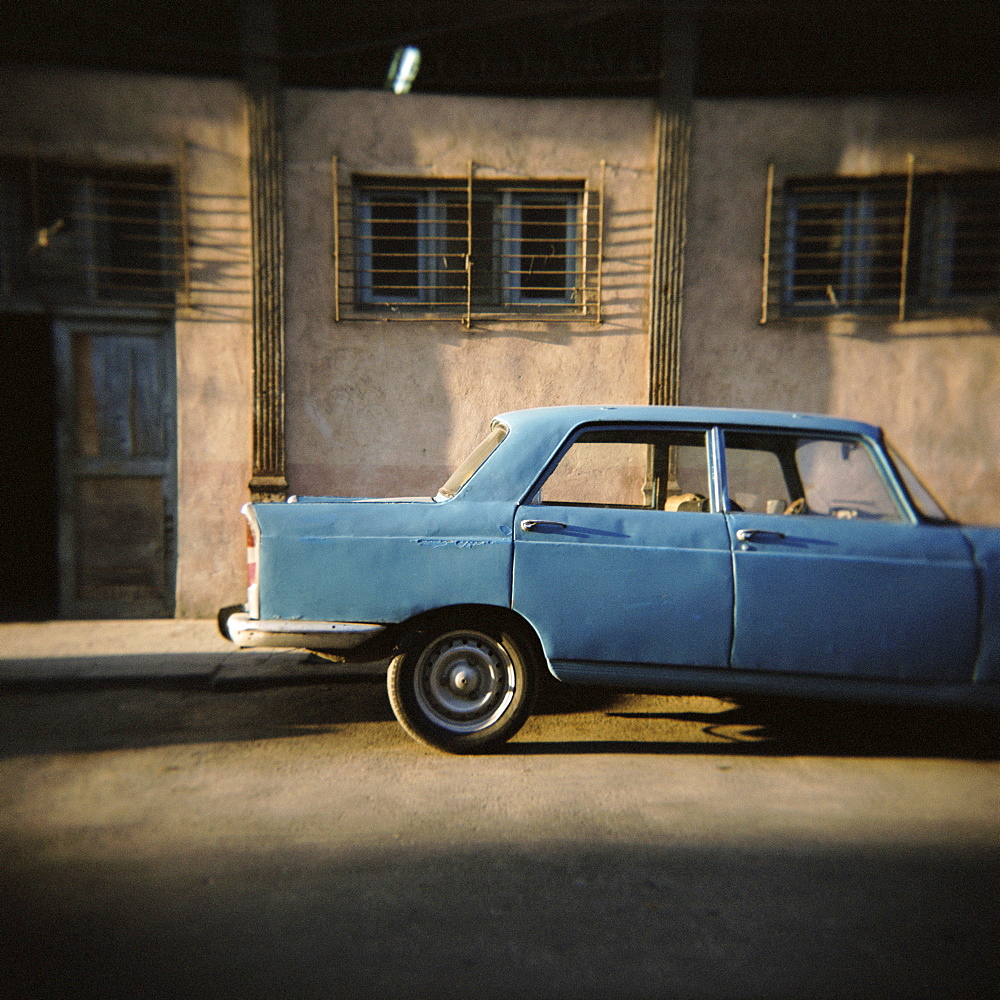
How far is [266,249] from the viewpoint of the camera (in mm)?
6984

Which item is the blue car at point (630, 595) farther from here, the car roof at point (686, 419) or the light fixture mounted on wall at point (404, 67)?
the light fixture mounted on wall at point (404, 67)

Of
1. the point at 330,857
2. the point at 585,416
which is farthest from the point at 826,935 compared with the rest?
the point at 585,416

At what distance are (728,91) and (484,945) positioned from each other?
23.7 feet

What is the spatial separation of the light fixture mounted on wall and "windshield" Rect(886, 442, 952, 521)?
533 cm

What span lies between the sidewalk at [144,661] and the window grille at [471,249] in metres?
3.16

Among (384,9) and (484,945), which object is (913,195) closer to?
(384,9)

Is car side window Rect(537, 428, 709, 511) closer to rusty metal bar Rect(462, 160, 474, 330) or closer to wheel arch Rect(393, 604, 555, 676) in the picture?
wheel arch Rect(393, 604, 555, 676)

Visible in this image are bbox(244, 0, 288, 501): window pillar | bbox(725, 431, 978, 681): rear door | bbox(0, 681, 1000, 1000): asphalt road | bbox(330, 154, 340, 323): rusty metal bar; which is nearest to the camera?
bbox(0, 681, 1000, 1000): asphalt road

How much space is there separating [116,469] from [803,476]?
578 centimetres

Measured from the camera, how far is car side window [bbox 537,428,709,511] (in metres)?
3.95

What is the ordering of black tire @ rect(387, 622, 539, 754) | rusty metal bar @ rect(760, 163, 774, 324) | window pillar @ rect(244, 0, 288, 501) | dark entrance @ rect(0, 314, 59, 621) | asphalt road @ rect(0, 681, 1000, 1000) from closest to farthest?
1. asphalt road @ rect(0, 681, 1000, 1000)
2. black tire @ rect(387, 622, 539, 754)
3. window pillar @ rect(244, 0, 288, 501)
4. rusty metal bar @ rect(760, 163, 774, 324)
5. dark entrance @ rect(0, 314, 59, 621)

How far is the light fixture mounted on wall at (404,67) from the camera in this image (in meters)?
7.05

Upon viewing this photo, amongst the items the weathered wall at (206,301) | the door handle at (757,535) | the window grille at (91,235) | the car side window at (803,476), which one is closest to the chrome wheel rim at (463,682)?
the door handle at (757,535)

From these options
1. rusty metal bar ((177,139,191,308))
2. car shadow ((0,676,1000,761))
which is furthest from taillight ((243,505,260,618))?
rusty metal bar ((177,139,191,308))
